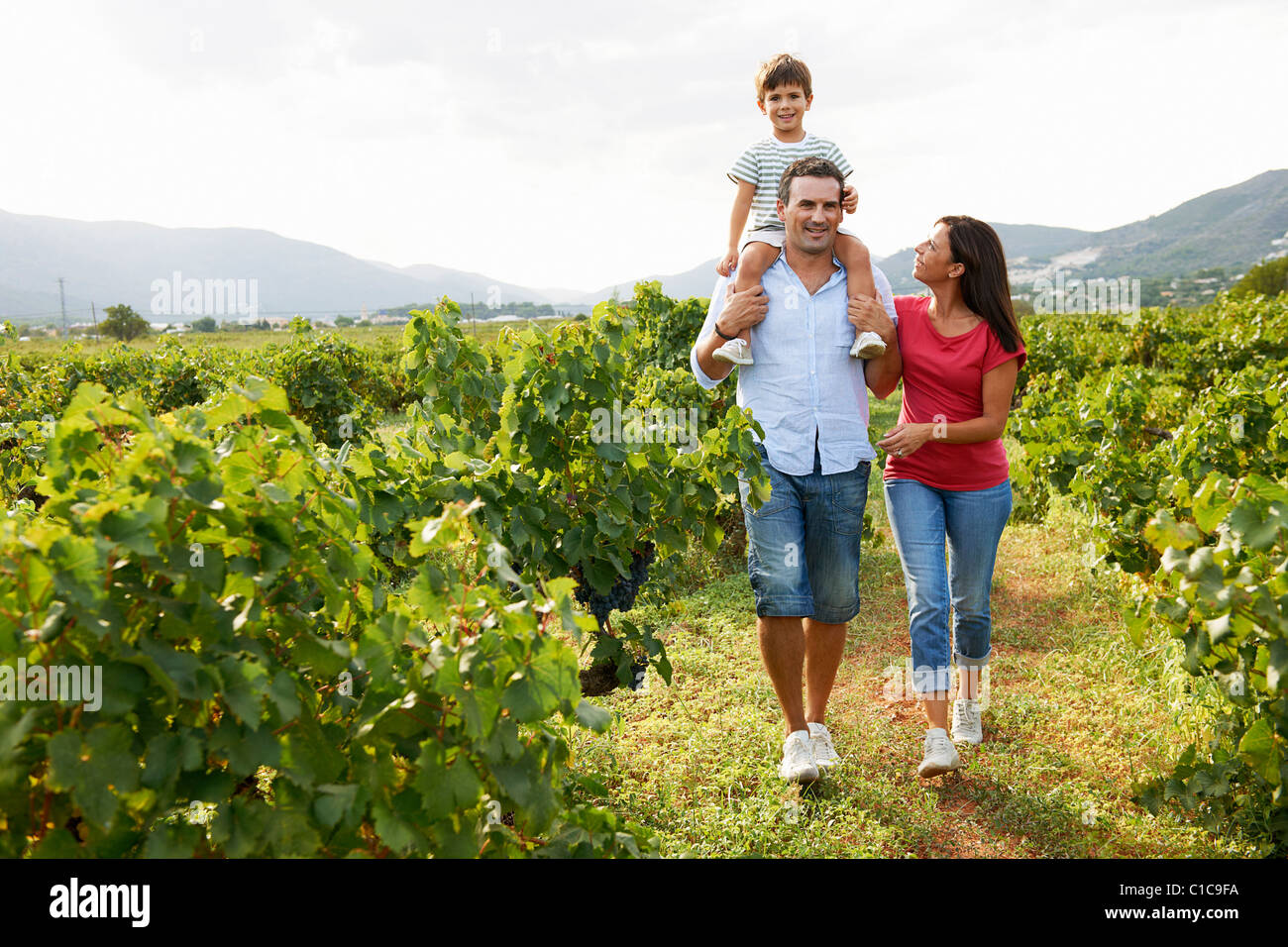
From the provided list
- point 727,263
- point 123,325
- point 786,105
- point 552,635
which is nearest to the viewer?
point 552,635

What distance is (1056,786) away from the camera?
335cm

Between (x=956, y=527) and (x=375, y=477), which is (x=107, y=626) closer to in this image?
(x=375, y=477)

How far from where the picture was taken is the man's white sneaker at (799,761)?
3.20 m

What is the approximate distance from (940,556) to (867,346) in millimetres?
876

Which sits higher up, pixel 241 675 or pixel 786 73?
pixel 786 73

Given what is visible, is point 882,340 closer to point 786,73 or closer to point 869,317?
point 869,317

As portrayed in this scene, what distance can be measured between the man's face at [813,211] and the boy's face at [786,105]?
1256mm

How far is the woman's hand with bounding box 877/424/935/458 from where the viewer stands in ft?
10.3

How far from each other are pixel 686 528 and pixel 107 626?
244 centimetres

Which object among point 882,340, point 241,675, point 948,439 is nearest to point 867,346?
point 882,340

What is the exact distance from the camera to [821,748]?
339cm

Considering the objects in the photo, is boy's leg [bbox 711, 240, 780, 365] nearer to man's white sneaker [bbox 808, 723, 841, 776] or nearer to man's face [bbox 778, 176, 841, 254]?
man's face [bbox 778, 176, 841, 254]

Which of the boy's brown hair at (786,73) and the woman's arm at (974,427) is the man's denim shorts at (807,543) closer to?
the woman's arm at (974,427)

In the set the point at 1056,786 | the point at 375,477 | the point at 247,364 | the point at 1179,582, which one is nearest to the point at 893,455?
the point at 1179,582
